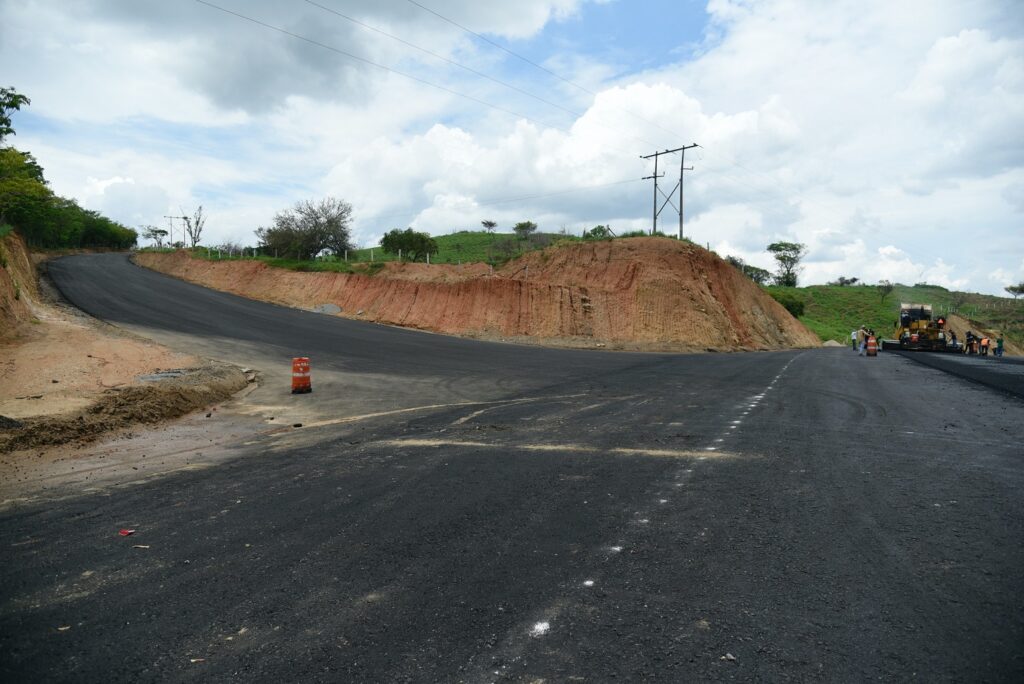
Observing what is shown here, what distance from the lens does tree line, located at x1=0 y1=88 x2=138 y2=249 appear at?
113 feet

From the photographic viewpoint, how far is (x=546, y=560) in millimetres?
4285

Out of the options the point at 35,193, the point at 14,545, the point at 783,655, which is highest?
the point at 35,193

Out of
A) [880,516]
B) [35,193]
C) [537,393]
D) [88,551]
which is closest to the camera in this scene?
[88,551]

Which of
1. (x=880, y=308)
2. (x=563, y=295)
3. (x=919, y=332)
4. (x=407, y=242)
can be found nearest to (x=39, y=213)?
(x=407, y=242)

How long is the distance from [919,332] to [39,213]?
67.3m

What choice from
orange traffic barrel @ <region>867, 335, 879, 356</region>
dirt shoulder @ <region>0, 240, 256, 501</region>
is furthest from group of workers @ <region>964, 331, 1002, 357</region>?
dirt shoulder @ <region>0, 240, 256, 501</region>

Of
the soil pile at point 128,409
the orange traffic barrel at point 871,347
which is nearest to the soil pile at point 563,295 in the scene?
the orange traffic barrel at point 871,347

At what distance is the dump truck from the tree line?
158 feet

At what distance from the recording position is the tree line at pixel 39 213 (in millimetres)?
34438

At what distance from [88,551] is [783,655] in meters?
5.17

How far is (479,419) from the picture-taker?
1049cm

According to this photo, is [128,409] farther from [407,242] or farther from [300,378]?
[407,242]

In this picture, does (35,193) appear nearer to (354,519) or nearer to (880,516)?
(354,519)

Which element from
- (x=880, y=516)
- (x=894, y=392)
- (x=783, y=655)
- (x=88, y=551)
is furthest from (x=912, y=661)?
(x=894, y=392)
